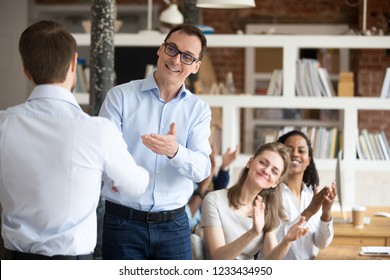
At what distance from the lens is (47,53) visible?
2.17 meters

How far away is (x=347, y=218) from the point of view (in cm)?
559

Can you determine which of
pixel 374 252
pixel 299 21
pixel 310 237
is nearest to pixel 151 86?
pixel 310 237

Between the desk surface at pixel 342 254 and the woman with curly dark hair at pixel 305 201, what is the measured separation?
0.05 meters

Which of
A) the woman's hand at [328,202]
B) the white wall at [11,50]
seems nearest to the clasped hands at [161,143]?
the woman's hand at [328,202]

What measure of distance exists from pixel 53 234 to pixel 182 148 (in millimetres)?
712

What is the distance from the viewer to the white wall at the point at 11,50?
10703 millimetres

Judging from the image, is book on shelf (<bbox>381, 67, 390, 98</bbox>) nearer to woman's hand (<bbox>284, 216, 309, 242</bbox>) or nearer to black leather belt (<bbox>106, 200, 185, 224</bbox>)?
woman's hand (<bbox>284, 216, 309, 242</bbox>)

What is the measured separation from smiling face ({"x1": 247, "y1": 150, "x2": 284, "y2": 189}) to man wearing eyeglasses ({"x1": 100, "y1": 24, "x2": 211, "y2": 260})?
27.9 inches

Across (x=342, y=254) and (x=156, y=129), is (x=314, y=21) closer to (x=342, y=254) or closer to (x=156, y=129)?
(x=342, y=254)

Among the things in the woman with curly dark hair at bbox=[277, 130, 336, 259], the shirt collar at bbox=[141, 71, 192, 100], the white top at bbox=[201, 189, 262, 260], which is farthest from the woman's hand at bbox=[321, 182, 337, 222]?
the shirt collar at bbox=[141, 71, 192, 100]

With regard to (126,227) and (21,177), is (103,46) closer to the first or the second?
(126,227)
